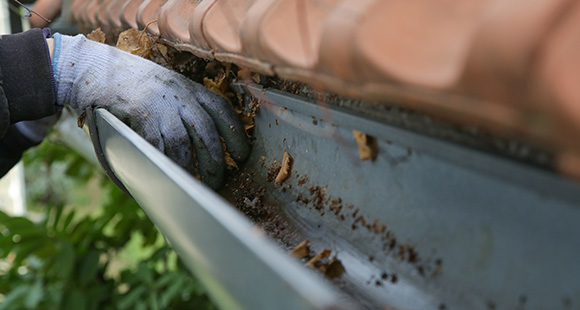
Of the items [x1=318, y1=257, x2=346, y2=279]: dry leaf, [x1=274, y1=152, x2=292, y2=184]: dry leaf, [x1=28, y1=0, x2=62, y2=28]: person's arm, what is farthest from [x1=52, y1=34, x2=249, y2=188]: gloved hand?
[x1=28, y1=0, x2=62, y2=28]: person's arm

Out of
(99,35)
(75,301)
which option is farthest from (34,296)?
(99,35)

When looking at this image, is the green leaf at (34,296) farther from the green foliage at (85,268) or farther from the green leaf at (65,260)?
the green leaf at (65,260)

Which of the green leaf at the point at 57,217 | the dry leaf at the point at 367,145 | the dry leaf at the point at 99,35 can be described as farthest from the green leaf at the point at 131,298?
the dry leaf at the point at 367,145

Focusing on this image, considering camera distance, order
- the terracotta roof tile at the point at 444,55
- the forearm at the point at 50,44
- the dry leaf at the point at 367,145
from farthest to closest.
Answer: the forearm at the point at 50,44, the dry leaf at the point at 367,145, the terracotta roof tile at the point at 444,55

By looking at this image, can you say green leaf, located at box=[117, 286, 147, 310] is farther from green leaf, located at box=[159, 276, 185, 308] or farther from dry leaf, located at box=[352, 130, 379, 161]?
dry leaf, located at box=[352, 130, 379, 161]

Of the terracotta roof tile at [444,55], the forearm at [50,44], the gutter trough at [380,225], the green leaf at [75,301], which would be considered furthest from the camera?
the green leaf at [75,301]

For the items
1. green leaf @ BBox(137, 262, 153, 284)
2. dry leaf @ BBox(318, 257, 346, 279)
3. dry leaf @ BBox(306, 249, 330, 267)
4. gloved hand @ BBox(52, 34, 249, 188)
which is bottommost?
green leaf @ BBox(137, 262, 153, 284)

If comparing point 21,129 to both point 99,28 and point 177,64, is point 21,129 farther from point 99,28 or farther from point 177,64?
point 177,64
